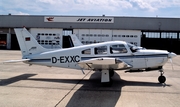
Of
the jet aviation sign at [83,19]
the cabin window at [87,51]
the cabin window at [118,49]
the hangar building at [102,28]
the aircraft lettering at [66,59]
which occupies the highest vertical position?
the jet aviation sign at [83,19]

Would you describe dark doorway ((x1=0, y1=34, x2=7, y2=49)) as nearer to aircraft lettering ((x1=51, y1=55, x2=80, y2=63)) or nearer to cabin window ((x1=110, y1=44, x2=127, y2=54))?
aircraft lettering ((x1=51, y1=55, x2=80, y2=63))

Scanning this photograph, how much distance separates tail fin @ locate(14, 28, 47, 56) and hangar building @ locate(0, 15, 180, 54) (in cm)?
2497

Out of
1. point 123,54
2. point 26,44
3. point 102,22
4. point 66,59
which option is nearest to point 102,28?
point 102,22

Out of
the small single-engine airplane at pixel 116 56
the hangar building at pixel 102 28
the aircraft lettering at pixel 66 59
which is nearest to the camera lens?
the small single-engine airplane at pixel 116 56

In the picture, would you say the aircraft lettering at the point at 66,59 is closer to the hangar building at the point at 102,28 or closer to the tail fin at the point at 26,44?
the tail fin at the point at 26,44

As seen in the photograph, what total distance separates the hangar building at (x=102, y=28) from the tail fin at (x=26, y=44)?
24974 millimetres

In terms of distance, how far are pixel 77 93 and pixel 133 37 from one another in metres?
31.0

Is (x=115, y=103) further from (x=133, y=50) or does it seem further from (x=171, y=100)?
(x=133, y=50)

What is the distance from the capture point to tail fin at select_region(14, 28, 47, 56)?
29.9ft

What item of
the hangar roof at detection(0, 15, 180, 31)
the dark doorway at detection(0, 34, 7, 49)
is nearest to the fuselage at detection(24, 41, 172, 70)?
the hangar roof at detection(0, 15, 180, 31)

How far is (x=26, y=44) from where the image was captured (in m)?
9.23

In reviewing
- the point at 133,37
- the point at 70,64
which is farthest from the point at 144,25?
the point at 70,64

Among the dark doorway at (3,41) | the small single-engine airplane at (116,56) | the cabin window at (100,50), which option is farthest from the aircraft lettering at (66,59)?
the dark doorway at (3,41)

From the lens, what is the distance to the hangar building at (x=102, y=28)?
35.8 meters
